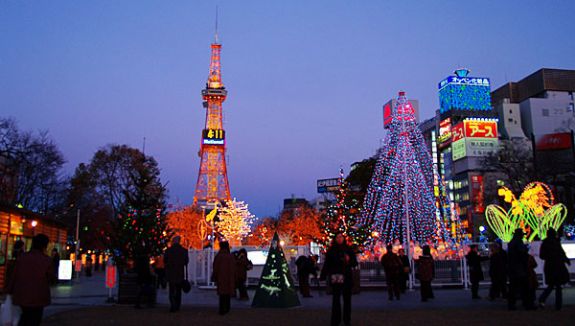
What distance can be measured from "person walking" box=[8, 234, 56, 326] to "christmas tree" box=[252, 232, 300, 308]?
22.0 ft

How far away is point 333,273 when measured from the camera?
9.03 m

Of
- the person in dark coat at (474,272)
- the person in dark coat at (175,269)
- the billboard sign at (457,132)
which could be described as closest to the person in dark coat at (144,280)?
the person in dark coat at (175,269)

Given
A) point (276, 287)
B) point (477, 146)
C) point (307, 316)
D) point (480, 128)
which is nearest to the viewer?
point (307, 316)

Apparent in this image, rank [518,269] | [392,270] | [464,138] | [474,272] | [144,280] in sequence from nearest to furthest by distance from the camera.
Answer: [518,269]
[144,280]
[474,272]
[392,270]
[464,138]

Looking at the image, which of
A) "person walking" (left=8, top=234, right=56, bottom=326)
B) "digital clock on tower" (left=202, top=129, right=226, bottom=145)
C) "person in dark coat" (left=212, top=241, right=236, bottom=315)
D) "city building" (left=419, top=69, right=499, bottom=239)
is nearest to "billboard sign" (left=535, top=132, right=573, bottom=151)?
"city building" (left=419, top=69, right=499, bottom=239)

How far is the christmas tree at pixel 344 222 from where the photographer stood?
122 ft

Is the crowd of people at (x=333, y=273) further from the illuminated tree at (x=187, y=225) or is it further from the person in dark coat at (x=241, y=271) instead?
the illuminated tree at (x=187, y=225)

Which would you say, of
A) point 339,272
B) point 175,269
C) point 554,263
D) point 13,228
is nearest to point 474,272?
point 554,263

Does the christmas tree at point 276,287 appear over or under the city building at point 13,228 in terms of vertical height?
under

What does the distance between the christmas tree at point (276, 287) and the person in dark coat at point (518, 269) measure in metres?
4.87

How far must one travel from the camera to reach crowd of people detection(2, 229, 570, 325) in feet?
22.9

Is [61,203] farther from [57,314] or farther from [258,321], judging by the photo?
[258,321]

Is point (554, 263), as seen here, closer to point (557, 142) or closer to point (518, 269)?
point (518, 269)

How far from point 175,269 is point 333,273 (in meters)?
4.47
